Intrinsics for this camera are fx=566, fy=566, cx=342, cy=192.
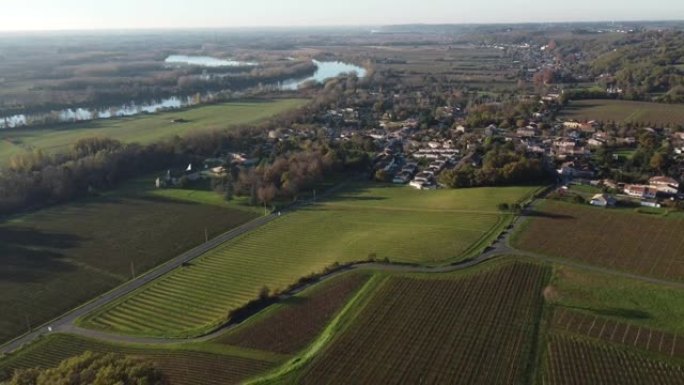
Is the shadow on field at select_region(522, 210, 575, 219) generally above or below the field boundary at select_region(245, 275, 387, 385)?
above

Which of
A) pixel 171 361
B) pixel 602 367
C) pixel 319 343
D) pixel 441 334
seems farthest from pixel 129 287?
pixel 602 367

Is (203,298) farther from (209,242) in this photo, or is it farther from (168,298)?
(209,242)

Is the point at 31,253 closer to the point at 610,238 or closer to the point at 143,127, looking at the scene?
the point at 610,238

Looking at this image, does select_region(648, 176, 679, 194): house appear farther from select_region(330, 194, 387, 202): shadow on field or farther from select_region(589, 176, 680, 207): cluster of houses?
select_region(330, 194, 387, 202): shadow on field

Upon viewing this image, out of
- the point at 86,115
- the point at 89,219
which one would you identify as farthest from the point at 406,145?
the point at 86,115

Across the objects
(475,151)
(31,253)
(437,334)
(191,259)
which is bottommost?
(191,259)

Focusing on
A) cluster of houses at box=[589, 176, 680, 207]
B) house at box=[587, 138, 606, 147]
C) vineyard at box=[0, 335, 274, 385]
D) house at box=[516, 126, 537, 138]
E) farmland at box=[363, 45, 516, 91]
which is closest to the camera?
vineyard at box=[0, 335, 274, 385]

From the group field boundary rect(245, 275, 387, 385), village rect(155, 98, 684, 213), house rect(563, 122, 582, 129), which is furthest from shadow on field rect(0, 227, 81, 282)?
house rect(563, 122, 582, 129)
